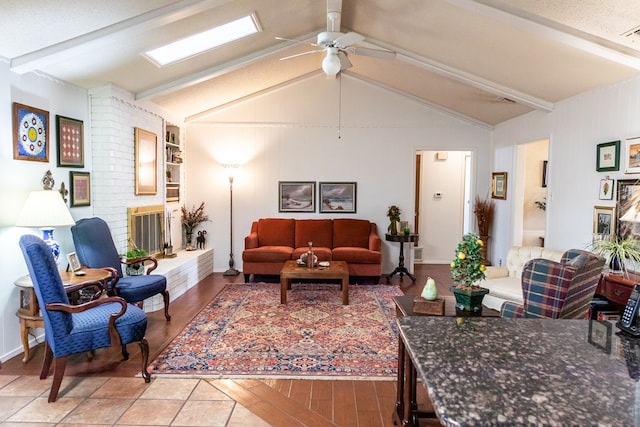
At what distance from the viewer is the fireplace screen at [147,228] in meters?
4.94

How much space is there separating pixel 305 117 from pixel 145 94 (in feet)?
8.68

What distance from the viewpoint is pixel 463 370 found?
1186 mm

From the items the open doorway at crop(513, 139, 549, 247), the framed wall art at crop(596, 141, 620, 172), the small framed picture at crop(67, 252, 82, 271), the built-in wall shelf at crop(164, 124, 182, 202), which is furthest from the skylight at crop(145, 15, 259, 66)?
the open doorway at crop(513, 139, 549, 247)

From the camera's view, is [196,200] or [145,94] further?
[196,200]

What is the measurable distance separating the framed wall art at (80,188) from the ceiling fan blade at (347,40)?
115 inches

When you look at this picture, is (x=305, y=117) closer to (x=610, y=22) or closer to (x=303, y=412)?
(x=610, y=22)

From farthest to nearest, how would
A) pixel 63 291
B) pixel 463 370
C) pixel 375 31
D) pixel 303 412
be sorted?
1. pixel 375 31
2. pixel 63 291
3. pixel 303 412
4. pixel 463 370

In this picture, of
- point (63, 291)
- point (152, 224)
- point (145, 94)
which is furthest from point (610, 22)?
point (152, 224)

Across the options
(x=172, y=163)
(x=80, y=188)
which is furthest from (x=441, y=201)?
(x=80, y=188)

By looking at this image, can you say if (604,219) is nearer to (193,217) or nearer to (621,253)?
(621,253)

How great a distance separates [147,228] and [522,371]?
16.5 feet

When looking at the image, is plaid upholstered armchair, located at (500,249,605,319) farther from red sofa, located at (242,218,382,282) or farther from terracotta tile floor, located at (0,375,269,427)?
red sofa, located at (242,218,382,282)

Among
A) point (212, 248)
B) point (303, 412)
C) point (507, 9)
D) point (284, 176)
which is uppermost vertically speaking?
point (507, 9)

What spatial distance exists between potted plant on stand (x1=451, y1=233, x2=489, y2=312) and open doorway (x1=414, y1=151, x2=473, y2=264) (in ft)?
18.2
